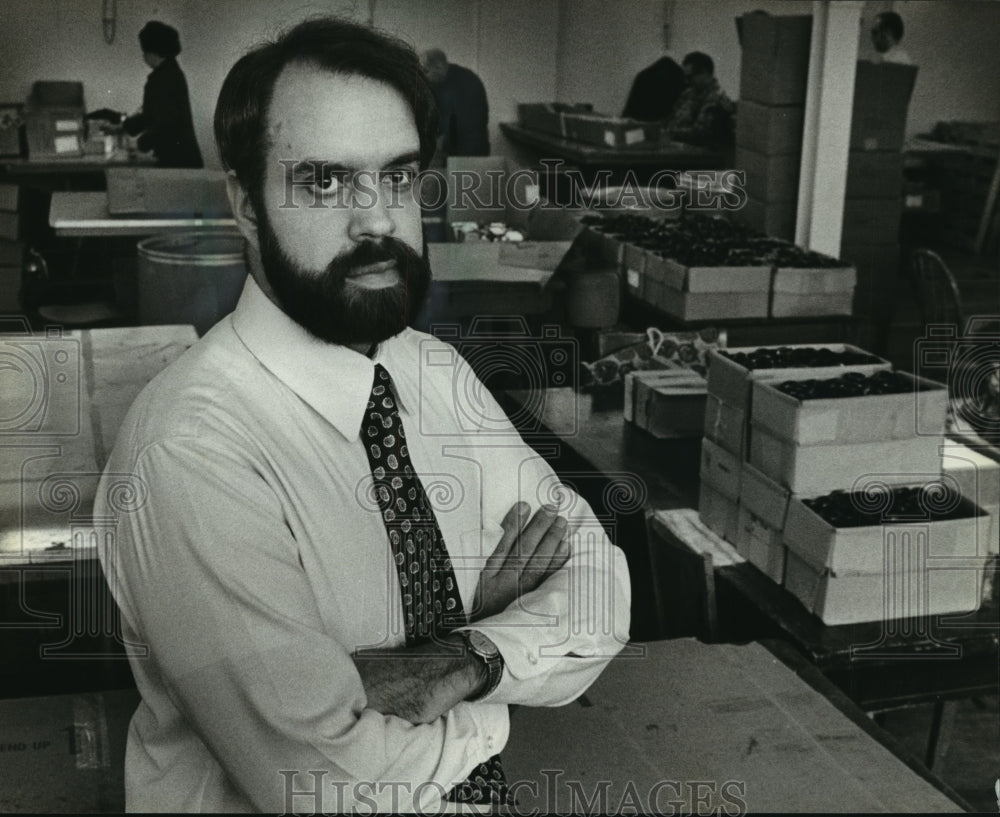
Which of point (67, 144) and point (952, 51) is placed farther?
point (952, 51)

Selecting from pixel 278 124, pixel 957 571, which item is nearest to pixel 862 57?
pixel 957 571

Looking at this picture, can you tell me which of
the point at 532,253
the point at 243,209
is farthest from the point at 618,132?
the point at 243,209

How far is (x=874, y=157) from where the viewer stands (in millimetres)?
4289

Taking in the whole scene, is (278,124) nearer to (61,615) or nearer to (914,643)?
(61,615)

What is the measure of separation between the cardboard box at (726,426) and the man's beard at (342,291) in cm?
106

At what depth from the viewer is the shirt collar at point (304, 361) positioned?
1.71 meters

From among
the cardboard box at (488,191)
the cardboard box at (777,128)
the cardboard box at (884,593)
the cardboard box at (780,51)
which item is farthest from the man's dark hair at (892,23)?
the cardboard box at (884,593)

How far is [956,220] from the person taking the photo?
787 cm

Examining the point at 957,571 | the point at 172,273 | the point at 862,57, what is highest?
the point at 862,57

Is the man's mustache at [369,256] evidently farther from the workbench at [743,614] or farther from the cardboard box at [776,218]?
the cardboard box at [776,218]

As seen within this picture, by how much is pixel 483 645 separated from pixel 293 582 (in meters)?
0.30

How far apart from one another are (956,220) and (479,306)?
5.89 m

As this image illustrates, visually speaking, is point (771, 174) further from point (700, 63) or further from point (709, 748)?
point (709, 748)

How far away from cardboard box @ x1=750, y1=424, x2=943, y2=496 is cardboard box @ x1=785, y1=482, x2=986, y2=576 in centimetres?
8
